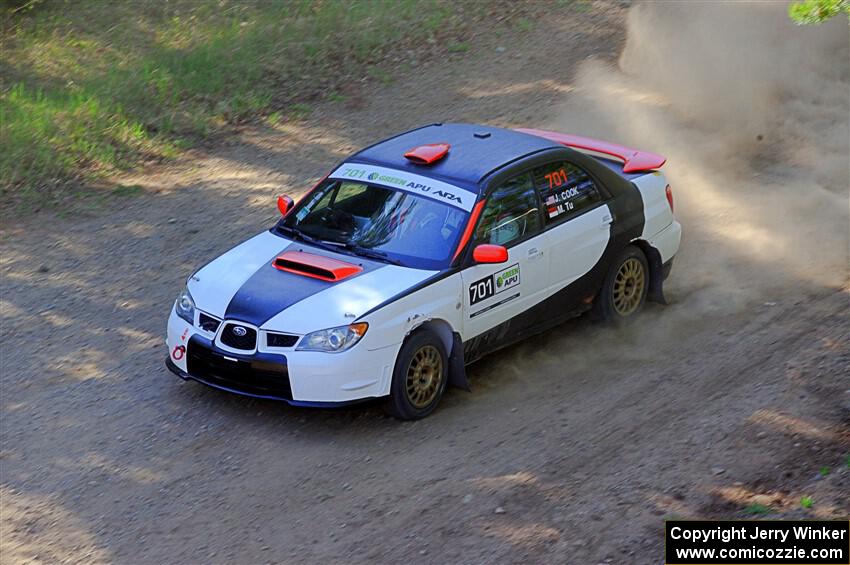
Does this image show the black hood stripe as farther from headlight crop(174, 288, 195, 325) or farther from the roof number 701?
the roof number 701

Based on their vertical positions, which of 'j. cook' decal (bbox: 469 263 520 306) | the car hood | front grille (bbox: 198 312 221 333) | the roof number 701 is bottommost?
'j. cook' decal (bbox: 469 263 520 306)

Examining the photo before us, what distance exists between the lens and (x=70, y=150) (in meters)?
12.8

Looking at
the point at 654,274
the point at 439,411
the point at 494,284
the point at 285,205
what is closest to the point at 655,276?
the point at 654,274

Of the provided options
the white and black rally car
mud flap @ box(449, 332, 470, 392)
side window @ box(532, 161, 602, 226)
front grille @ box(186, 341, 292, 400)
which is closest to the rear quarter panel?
the white and black rally car

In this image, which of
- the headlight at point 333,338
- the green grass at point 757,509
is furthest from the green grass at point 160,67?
the green grass at point 757,509

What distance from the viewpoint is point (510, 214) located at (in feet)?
28.7

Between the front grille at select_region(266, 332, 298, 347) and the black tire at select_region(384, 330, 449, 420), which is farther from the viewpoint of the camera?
the black tire at select_region(384, 330, 449, 420)

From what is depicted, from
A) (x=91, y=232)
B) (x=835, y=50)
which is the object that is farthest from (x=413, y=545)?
(x=835, y=50)

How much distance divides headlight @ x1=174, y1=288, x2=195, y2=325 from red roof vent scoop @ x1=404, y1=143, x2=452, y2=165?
1.98m

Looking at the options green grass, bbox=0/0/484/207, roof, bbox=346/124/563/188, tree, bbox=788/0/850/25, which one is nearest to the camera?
tree, bbox=788/0/850/25

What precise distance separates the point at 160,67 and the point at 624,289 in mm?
7454

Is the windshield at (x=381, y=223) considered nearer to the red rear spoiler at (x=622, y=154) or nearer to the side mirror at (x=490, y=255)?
the side mirror at (x=490, y=255)

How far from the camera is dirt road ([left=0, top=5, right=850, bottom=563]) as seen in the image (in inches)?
269

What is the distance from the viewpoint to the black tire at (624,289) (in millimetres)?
9602
